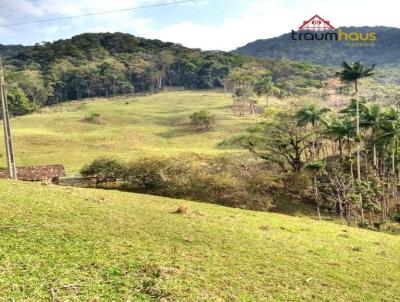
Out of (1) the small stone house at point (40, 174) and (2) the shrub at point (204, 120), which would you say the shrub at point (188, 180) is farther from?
(2) the shrub at point (204, 120)

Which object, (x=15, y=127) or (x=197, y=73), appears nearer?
(x=15, y=127)

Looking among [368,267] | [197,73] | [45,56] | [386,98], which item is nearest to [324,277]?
[368,267]

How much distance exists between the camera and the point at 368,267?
Answer: 1812 centimetres

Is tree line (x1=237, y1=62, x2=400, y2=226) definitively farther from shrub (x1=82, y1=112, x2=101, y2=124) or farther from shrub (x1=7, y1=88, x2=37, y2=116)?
shrub (x1=7, y1=88, x2=37, y2=116)

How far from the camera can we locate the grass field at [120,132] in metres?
61.3

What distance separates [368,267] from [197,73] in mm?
138724

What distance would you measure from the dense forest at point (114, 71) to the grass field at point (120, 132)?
19005mm

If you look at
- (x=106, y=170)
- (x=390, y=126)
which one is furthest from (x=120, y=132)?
(x=390, y=126)

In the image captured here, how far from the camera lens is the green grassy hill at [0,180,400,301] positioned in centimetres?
1287

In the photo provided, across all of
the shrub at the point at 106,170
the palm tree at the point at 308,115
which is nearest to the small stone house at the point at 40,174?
the shrub at the point at 106,170

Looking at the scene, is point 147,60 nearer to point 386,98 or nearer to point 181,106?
point 181,106

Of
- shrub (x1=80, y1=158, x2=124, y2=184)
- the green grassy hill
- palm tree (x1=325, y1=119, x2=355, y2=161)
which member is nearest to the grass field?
shrub (x1=80, y1=158, x2=124, y2=184)

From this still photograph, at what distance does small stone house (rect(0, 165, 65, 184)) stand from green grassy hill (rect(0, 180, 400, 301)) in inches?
664

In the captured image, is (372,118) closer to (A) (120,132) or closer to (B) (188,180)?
(B) (188,180)
